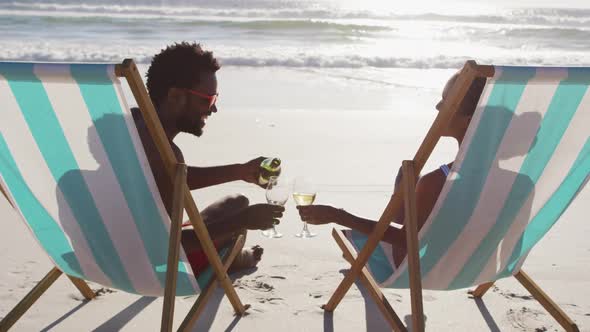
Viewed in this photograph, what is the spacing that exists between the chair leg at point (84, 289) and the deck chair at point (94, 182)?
45 cm

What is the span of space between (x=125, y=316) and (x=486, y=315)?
1670mm

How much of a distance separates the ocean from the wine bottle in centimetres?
910

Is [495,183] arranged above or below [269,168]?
below

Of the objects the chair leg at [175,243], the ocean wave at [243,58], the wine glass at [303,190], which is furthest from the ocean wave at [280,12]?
the chair leg at [175,243]

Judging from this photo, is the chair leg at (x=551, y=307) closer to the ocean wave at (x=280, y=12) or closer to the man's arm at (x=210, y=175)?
the man's arm at (x=210, y=175)

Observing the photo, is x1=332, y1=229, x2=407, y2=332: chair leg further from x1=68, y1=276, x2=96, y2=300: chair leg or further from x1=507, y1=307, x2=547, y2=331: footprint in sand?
x1=68, y1=276, x2=96, y2=300: chair leg

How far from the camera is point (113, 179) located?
244 centimetres

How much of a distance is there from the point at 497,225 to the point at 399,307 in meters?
0.91

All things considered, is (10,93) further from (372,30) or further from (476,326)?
(372,30)

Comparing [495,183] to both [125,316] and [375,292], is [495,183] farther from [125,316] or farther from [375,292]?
[125,316]

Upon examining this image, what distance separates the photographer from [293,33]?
17.1 m

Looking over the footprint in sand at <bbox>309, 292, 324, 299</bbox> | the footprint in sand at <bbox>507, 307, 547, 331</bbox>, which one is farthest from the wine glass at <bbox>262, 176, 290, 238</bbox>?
the footprint in sand at <bbox>507, 307, 547, 331</bbox>

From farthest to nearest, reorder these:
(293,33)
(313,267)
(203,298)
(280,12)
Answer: (280,12) → (293,33) → (313,267) → (203,298)

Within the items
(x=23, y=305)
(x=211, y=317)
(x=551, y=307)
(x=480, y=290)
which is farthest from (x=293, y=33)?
(x=23, y=305)
